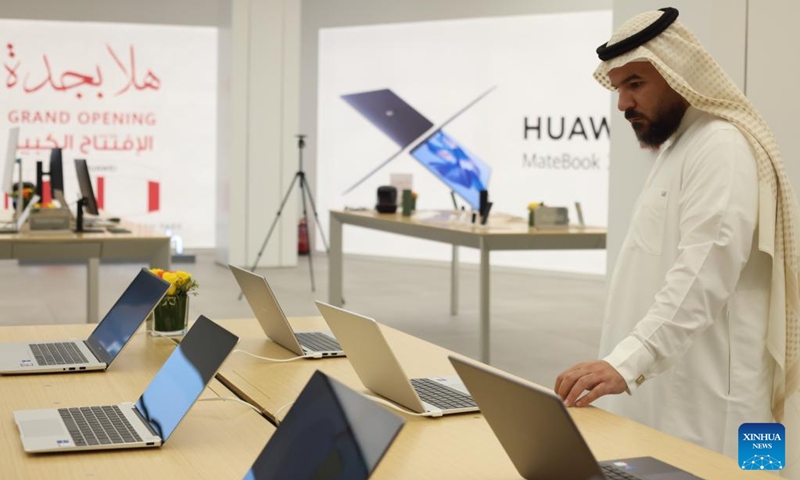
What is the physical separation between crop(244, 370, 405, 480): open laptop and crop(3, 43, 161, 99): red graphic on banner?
10.6m

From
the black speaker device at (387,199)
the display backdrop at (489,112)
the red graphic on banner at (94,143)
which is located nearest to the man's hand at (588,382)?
the black speaker device at (387,199)

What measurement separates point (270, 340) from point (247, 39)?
7.65m

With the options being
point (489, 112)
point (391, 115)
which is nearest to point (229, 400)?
point (489, 112)

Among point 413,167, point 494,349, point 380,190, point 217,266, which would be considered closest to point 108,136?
point 217,266

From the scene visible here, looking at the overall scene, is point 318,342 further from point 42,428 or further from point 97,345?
point 42,428

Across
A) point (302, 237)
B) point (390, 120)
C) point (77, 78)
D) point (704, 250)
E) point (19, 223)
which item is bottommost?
point (302, 237)

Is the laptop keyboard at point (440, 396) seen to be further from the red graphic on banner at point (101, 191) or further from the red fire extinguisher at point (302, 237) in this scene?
the red graphic on banner at point (101, 191)

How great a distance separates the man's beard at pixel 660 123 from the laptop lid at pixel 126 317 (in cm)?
121

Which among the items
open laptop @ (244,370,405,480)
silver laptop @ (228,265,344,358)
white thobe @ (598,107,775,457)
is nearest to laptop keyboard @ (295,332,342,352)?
silver laptop @ (228,265,344,358)

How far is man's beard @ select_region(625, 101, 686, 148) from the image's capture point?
252 centimetres

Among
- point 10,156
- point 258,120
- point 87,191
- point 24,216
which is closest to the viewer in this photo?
point 24,216

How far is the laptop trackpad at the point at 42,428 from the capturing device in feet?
6.20

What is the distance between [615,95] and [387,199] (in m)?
3.37

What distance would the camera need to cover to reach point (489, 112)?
10.7 m
